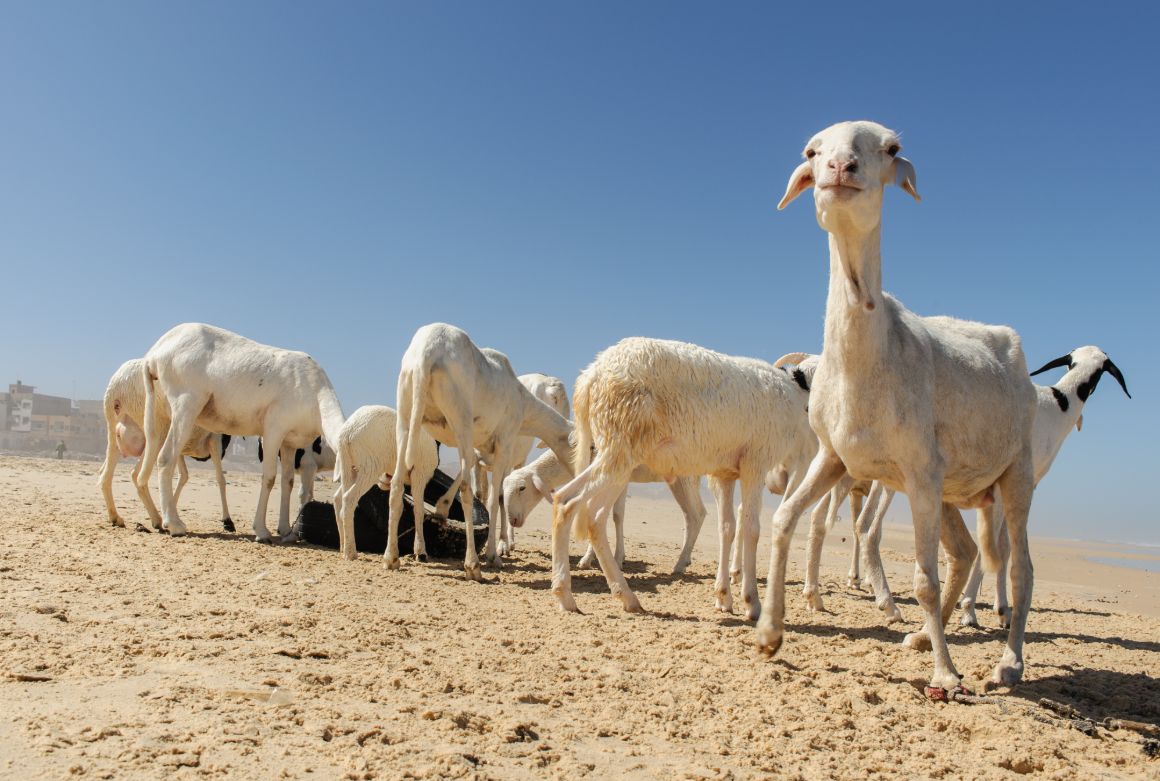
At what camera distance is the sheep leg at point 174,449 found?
35.2ft

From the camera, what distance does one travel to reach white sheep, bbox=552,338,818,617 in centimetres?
695

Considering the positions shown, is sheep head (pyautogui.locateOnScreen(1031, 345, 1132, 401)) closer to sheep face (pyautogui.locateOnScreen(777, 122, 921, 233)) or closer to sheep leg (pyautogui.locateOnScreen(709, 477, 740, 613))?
sheep leg (pyautogui.locateOnScreen(709, 477, 740, 613))

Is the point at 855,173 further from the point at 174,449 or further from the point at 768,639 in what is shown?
the point at 174,449

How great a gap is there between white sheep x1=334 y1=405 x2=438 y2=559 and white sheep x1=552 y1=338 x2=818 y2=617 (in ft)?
10.3

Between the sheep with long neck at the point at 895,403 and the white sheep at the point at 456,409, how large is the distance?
4997 millimetres

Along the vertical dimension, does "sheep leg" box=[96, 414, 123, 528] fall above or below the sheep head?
below

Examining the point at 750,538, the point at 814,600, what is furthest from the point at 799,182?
the point at 814,600

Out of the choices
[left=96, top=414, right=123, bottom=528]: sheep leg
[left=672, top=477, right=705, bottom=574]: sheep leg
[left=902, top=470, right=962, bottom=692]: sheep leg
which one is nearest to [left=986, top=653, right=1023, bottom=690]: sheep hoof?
[left=902, top=470, right=962, bottom=692]: sheep leg

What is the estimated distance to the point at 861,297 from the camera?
4.54 meters

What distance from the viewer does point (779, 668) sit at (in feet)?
15.3

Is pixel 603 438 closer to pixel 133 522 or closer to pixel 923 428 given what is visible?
pixel 923 428

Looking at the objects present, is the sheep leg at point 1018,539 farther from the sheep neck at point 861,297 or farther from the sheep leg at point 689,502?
the sheep leg at point 689,502

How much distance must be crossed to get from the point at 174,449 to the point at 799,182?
9441mm

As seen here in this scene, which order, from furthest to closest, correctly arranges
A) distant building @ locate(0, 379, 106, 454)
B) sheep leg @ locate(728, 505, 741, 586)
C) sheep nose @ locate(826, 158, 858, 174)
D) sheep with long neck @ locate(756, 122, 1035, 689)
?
distant building @ locate(0, 379, 106, 454) → sheep leg @ locate(728, 505, 741, 586) → sheep with long neck @ locate(756, 122, 1035, 689) → sheep nose @ locate(826, 158, 858, 174)
